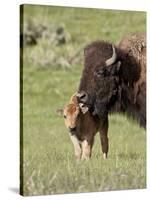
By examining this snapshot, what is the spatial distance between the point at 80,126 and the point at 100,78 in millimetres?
374

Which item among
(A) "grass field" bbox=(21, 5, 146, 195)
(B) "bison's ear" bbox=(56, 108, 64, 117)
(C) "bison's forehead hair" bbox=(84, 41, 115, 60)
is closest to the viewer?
(A) "grass field" bbox=(21, 5, 146, 195)

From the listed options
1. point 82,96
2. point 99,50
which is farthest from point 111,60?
point 82,96

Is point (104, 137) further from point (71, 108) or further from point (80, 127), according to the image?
point (71, 108)

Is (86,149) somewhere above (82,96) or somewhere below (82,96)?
below

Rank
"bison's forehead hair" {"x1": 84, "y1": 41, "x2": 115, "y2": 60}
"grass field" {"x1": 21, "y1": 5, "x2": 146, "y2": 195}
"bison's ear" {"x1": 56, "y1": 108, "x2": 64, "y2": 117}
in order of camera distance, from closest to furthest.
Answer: "grass field" {"x1": 21, "y1": 5, "x2": 146, "y2": 195}, "bison's ear" {"x1": 56, "y1": 108, "x2": 64, "y2": 117}, "bison's forehead hair" {"x1": 84, "y1": 41, "x2": 115, "y2": 60}

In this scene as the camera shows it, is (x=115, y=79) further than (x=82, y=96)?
Yes

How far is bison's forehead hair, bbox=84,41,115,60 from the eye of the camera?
5320 millimetres

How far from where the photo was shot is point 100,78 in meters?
5.34

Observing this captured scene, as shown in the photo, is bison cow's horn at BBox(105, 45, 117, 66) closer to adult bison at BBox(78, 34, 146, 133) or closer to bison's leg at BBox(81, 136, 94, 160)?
adult bison at BBox(78, 34, 146, 133)

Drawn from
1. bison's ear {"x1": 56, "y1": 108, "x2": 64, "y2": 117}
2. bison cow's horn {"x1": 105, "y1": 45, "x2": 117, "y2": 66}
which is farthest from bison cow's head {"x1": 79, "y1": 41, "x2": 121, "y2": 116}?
bison's ear {"x1": 56, "y1": 108, "x2": 64, "y2": 117}

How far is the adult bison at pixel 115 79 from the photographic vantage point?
5305 millimetres

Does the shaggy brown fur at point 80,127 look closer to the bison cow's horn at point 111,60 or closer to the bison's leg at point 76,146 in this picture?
the bison's leg at point 76,146

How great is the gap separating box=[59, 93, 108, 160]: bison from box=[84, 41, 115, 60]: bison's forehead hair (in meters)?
0.31

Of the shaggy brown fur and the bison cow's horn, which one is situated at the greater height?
the bison cow's horn
